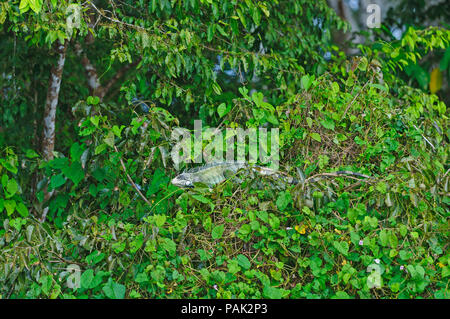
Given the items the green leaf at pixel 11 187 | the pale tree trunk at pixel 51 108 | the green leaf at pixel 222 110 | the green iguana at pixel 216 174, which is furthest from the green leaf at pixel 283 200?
the pale tree trunk at pixel 51 108

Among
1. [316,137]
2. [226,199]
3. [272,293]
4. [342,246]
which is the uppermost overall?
[316,137]

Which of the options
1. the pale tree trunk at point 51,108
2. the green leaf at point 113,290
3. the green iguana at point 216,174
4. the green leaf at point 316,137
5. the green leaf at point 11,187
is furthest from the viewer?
the pale tree trunk at point 51,108

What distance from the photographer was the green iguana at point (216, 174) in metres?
2.39

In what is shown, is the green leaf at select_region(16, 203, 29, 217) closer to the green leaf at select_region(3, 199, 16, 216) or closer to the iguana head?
the green leaf at select_region(3, 199, 16, 216)

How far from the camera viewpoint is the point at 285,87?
348 centimetres

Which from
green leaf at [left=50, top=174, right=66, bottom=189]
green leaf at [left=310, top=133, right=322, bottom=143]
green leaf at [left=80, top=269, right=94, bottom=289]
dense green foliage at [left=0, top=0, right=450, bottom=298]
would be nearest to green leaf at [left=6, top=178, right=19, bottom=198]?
dense green foliage at [left=0, top=0, right=450, bottom=298]

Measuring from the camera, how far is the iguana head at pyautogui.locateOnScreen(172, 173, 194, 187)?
2.45 meters

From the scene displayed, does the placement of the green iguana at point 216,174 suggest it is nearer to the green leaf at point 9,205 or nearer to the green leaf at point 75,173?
the green leaf at point 75,173

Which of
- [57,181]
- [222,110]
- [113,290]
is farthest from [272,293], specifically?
[57,181]

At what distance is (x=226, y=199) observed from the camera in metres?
2.29

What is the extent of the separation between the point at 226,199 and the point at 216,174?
21 centimetres

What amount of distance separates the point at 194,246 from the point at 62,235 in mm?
586

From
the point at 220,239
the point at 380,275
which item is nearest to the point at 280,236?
the point at 220,239

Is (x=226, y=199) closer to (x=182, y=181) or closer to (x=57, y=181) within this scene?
(x=182, y=181)
